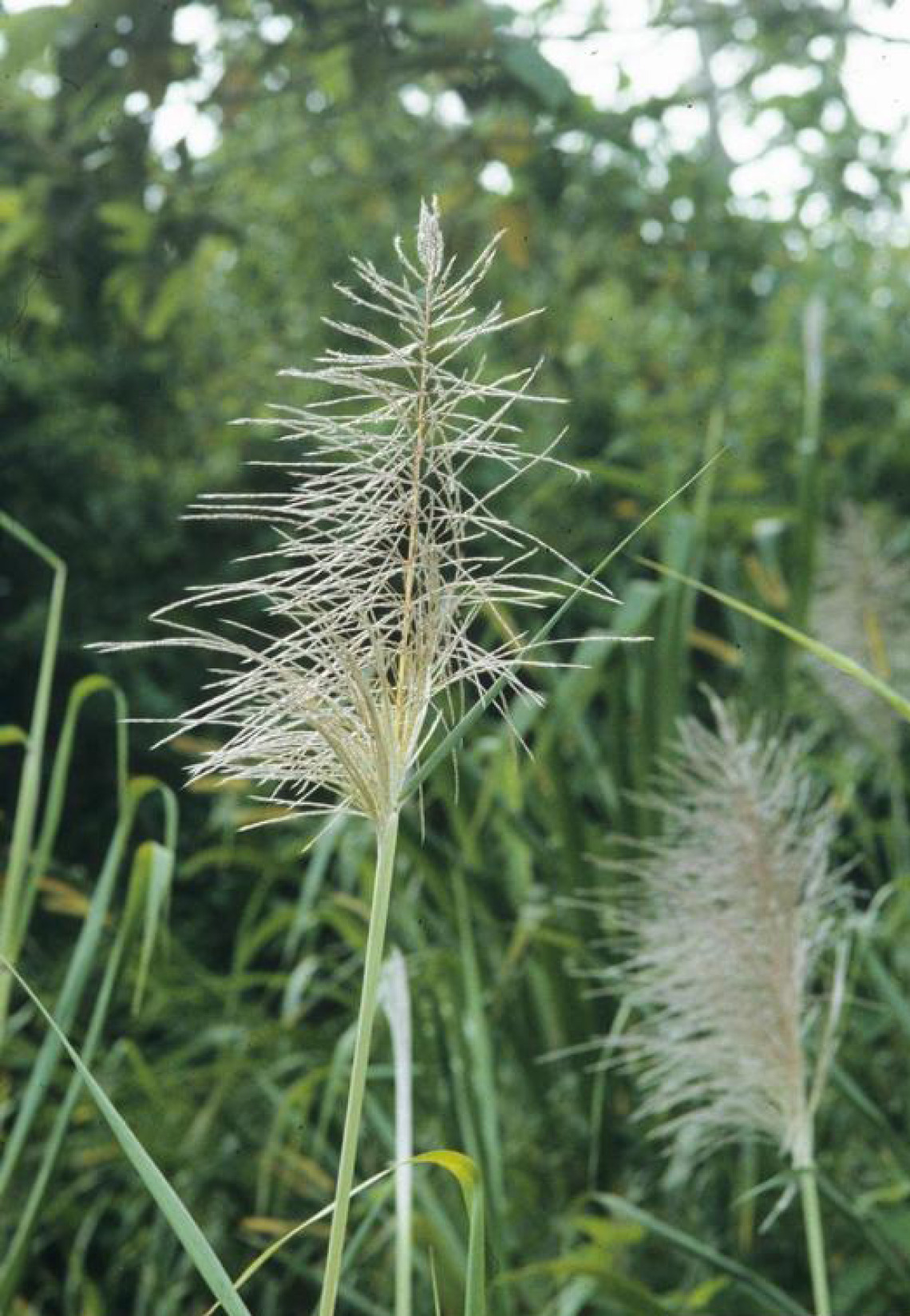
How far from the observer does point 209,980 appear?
2.12 metres

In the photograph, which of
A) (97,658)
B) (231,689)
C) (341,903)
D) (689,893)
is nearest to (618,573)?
(341,903)

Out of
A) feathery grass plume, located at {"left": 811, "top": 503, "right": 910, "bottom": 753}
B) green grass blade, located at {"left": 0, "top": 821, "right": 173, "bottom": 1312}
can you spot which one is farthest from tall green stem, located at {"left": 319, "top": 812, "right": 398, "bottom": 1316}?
feathery grass plume, located at {"left": 811, "top": 503, "right": 910, "bottom": 753}

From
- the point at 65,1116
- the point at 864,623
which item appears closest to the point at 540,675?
the point at 864,623

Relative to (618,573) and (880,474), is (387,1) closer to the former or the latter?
(618,573)

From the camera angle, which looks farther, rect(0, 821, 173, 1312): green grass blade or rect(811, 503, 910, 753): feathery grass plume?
rect(811, 503, 910, 753): feathery grass plume

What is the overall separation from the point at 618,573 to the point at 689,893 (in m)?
1.34

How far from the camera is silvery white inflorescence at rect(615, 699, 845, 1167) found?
3.62 ft

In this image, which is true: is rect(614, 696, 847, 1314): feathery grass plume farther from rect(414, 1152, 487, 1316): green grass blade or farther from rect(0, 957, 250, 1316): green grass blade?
rect(0, 957, 250, 1316): green grass blade

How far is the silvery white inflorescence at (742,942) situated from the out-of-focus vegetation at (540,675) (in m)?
0.15

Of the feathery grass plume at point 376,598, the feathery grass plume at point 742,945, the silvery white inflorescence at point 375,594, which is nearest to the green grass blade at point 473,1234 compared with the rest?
the feathery grass plume at point 376,598

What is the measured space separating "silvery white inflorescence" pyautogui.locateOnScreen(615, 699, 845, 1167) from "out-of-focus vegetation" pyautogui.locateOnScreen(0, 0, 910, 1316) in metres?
0.15

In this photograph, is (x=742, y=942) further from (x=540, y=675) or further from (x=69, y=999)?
(x=540, y=675)

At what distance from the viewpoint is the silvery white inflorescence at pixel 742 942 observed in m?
1.10

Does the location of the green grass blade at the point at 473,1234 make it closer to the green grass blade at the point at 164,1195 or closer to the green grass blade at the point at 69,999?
the green grass blade at the point at 164,1195
